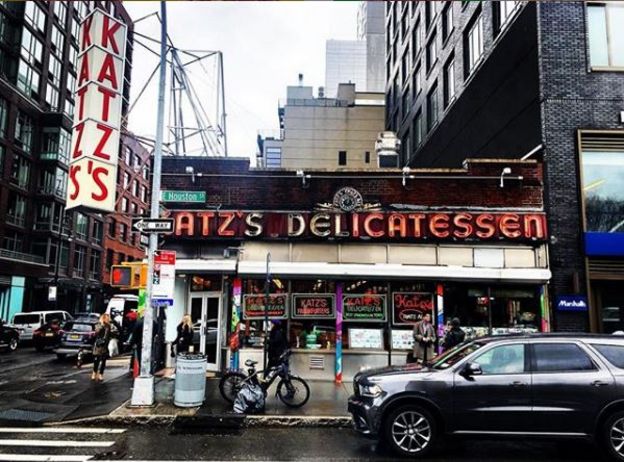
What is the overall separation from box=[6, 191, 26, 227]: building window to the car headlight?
38769 mm

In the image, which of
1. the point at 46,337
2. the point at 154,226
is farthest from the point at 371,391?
the point at 46,337

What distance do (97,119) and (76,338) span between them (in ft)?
35.6

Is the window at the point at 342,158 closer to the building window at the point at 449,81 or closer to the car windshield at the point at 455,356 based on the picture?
the building window at the point at 449,81

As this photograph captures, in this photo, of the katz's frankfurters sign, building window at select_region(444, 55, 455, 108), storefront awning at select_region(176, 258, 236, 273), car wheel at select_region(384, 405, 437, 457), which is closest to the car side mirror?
car wheel at select_region(384, 405, 437, 457)

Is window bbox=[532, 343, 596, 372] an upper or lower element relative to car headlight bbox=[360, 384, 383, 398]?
upper

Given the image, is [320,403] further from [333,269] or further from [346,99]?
[346,99]

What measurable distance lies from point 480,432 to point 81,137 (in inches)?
398

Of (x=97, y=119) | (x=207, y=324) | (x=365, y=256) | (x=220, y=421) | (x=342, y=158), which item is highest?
(x=342, y=158)

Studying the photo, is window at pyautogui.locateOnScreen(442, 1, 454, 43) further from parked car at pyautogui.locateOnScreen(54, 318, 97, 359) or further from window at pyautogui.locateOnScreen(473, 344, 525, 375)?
window at pyautogui.locateOnScreen(473, 344, 525, 375)

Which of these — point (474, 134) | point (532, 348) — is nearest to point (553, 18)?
point (474, 134)

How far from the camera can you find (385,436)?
297 inches

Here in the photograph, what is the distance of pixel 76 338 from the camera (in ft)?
64.1

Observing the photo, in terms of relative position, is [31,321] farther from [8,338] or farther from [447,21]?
[447,21]

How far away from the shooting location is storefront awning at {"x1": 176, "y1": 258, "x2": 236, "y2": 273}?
46.1 ft
